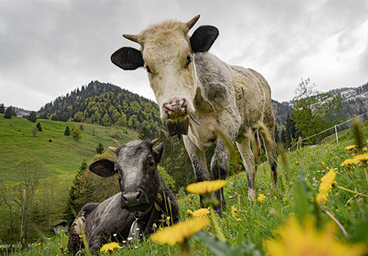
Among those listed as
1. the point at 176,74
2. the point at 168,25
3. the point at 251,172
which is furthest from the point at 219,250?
the point at 251,172

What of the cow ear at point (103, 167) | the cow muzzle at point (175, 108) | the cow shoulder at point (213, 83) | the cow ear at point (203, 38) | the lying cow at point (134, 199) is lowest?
the lying cow at point (134, 199)

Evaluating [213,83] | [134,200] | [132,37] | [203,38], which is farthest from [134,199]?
[203,38]

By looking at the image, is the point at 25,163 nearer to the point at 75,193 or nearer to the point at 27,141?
the point at 75,193

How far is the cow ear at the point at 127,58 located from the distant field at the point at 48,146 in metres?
73.9

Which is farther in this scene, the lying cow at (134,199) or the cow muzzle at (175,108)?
the lying cow at (134,199)

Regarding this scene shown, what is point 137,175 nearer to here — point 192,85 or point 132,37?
point 192,85

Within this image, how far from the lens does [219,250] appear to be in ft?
1.63

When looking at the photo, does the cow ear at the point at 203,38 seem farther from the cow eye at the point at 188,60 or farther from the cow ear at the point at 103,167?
the cow ear at the point at 103,167

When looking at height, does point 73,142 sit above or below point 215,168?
above

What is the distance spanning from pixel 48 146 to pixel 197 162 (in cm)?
12196

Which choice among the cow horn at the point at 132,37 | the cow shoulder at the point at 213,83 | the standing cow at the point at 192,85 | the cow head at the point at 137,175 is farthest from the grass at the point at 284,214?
the cow horn at the point at 132,37

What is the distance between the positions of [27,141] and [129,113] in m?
97.6

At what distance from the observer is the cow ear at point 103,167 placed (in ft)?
16.0

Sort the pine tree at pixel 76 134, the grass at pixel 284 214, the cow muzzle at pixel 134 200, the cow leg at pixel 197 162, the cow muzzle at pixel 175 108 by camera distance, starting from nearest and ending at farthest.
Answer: the grass at pixel 284 214 < the cow muzzle at pixel 175 108 < the cow muzzle at pixel 134 200 < the cow leg at pixel 197 162 < the pine tree at pixel 76 134
